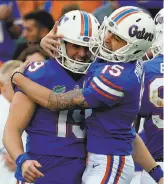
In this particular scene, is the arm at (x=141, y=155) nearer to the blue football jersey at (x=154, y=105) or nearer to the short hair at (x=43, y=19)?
the blue football jersey at (x=154, y=105)

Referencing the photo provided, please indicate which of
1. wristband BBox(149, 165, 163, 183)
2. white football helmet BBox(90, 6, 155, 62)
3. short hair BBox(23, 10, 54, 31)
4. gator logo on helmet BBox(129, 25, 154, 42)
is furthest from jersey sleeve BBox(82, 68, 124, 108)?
short hair BBox(23, 10, 54, 31)

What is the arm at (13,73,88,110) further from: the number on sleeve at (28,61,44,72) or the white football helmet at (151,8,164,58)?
the white football helmet at (151,8,164,58)

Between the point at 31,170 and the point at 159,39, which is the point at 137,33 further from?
the point at 159,39

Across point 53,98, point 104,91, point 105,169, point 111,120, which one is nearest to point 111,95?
point 104,91

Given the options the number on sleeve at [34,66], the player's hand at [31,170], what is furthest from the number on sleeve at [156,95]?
the player's hand at [31,170]

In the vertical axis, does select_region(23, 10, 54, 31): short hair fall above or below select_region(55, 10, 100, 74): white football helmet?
below

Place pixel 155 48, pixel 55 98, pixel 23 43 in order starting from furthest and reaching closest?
1. pixel 23 43
2. pixel 155 48
3. pixel 55 98

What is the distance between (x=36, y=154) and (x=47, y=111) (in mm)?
246

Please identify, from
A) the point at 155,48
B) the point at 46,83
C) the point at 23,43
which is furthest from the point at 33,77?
the point at 23,43

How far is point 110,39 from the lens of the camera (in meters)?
3.73

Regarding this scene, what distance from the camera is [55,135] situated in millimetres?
3744

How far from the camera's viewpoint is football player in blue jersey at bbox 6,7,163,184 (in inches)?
142

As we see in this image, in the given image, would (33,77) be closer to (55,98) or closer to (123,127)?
(55,98)

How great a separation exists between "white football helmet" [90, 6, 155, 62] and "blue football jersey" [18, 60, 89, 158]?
0.78 feet
